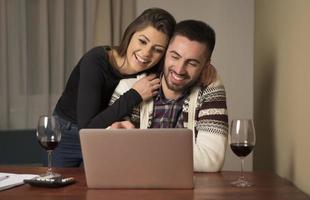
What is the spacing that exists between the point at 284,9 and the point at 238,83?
1387 millimetres

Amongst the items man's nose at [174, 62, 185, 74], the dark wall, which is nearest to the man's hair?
man's nose at [174, 62, 185, 74]

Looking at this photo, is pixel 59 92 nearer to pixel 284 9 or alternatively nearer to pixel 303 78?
pixel 284 9

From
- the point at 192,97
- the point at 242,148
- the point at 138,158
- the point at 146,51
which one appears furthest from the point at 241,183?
the point at 146,51

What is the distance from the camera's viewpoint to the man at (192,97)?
5.75ft

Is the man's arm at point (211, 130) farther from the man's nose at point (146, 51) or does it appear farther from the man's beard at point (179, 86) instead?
the man's nose at point (146, 51)

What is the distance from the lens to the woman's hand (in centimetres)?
189

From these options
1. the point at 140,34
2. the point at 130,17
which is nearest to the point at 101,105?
the point at 140,34

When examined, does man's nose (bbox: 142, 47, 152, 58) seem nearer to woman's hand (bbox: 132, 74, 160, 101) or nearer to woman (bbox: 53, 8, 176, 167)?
woman (bbox: 53, 8, 176, 167)

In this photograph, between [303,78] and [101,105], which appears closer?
[303,78]

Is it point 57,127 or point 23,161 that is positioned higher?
point 57,127

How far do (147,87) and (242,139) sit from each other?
534 mm

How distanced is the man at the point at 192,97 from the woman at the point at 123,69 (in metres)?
0.07

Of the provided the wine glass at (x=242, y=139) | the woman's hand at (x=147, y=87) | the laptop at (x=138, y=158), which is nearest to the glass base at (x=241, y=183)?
the wine glass at (x=242, y=139)

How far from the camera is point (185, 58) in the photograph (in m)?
1.81
